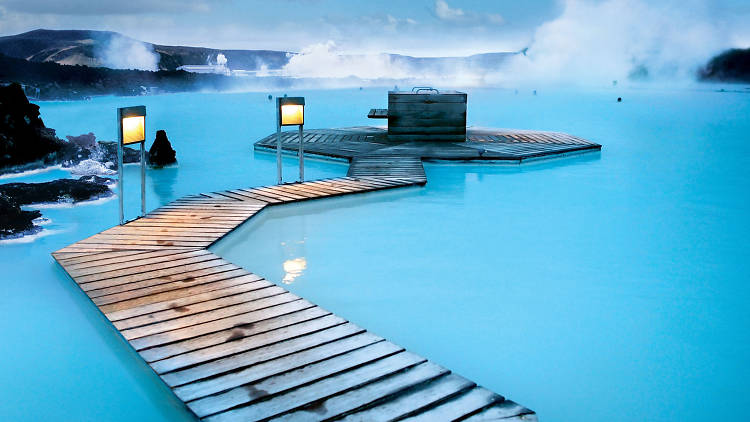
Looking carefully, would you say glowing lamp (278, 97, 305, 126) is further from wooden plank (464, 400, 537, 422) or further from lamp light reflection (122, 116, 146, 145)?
wooden plank (464, 400, 537, 422)

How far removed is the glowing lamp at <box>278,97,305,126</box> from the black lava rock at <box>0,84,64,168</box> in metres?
6.82

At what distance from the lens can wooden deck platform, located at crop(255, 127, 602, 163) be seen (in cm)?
1270

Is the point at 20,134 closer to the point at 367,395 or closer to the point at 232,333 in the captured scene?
the point at 232,333

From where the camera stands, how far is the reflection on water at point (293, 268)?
229 inches

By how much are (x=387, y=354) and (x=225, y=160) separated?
38.2ft

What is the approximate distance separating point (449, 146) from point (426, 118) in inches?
45.0

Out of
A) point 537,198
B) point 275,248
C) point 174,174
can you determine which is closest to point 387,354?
point 275,248

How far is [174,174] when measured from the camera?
12484 millimetres

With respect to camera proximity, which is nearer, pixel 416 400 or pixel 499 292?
pixel 416 400

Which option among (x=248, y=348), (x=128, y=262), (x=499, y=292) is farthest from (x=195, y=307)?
(x=499, y=292)

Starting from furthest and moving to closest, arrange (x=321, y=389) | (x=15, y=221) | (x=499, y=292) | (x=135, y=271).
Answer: (x=15, y=221)
(x=499, y=292)
(x=135, y=271)
(x=321, y=389)

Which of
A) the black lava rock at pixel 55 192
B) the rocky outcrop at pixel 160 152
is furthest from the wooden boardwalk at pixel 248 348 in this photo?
the rocky outcrop at pixel 160 152

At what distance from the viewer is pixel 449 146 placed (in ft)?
45.5

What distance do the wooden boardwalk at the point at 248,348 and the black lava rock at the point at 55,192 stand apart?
369 centimetres
